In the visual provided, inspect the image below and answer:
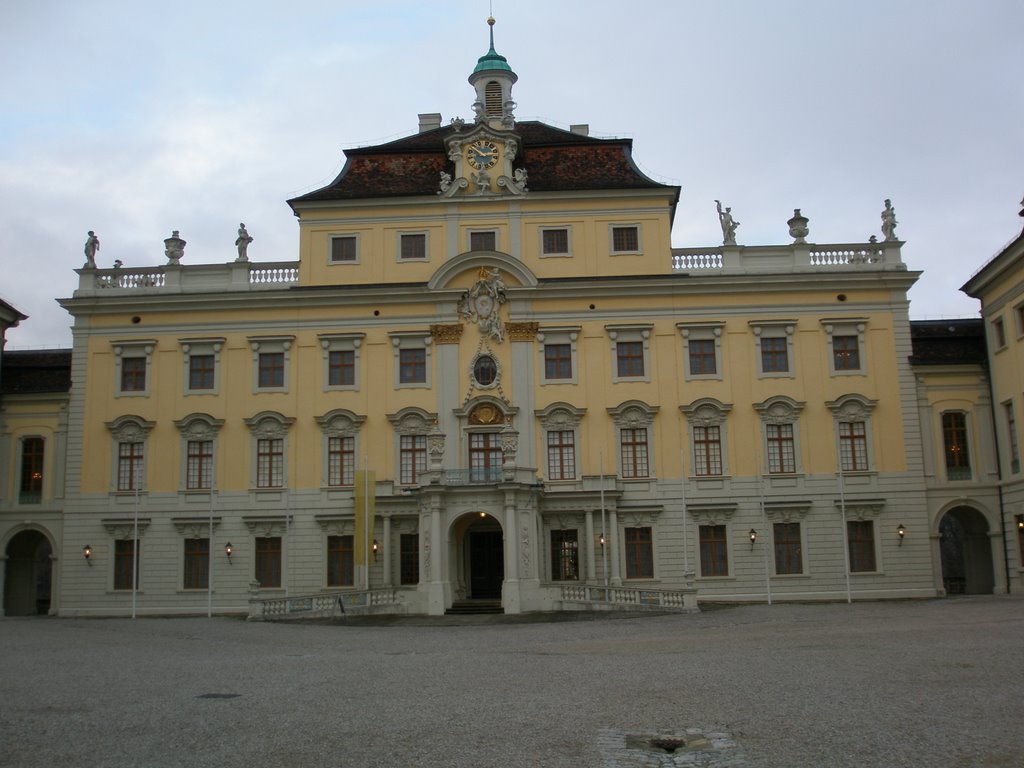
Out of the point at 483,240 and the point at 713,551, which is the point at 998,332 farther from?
the point at 483,240

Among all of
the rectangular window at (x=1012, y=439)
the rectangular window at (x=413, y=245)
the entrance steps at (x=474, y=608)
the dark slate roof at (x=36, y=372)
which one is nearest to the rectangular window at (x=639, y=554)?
the entrance steps at (x=474, y=608)

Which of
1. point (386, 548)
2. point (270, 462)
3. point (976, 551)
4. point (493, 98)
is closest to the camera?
point (386, 548)

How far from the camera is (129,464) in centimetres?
4350

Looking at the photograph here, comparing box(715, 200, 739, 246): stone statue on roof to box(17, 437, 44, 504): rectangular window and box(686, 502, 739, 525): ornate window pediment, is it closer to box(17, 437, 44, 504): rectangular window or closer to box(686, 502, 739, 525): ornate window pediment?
box(686, 502, 739, 525): ornate window pediment

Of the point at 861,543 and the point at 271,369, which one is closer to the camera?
the point at 861,543

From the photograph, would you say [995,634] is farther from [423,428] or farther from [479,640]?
[423,428]

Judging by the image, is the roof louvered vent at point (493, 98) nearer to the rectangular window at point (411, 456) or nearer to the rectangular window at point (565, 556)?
the rectangular window at point (411, 456)

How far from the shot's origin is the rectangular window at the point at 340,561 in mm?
42000

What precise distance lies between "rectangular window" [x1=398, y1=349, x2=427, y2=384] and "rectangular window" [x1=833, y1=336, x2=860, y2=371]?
51.8 ft

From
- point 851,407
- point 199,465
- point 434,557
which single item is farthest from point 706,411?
point 199,465

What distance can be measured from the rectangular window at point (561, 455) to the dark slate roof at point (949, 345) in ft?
44.0

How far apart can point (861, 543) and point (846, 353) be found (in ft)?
23.7

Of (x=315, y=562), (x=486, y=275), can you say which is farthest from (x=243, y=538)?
(x=486, y=275)

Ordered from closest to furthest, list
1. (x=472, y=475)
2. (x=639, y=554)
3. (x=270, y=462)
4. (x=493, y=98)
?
1. (x=472, y=475)
2. (x=639, y=554)
3. (x=270, y=462)
4. (x=493, y=98)
